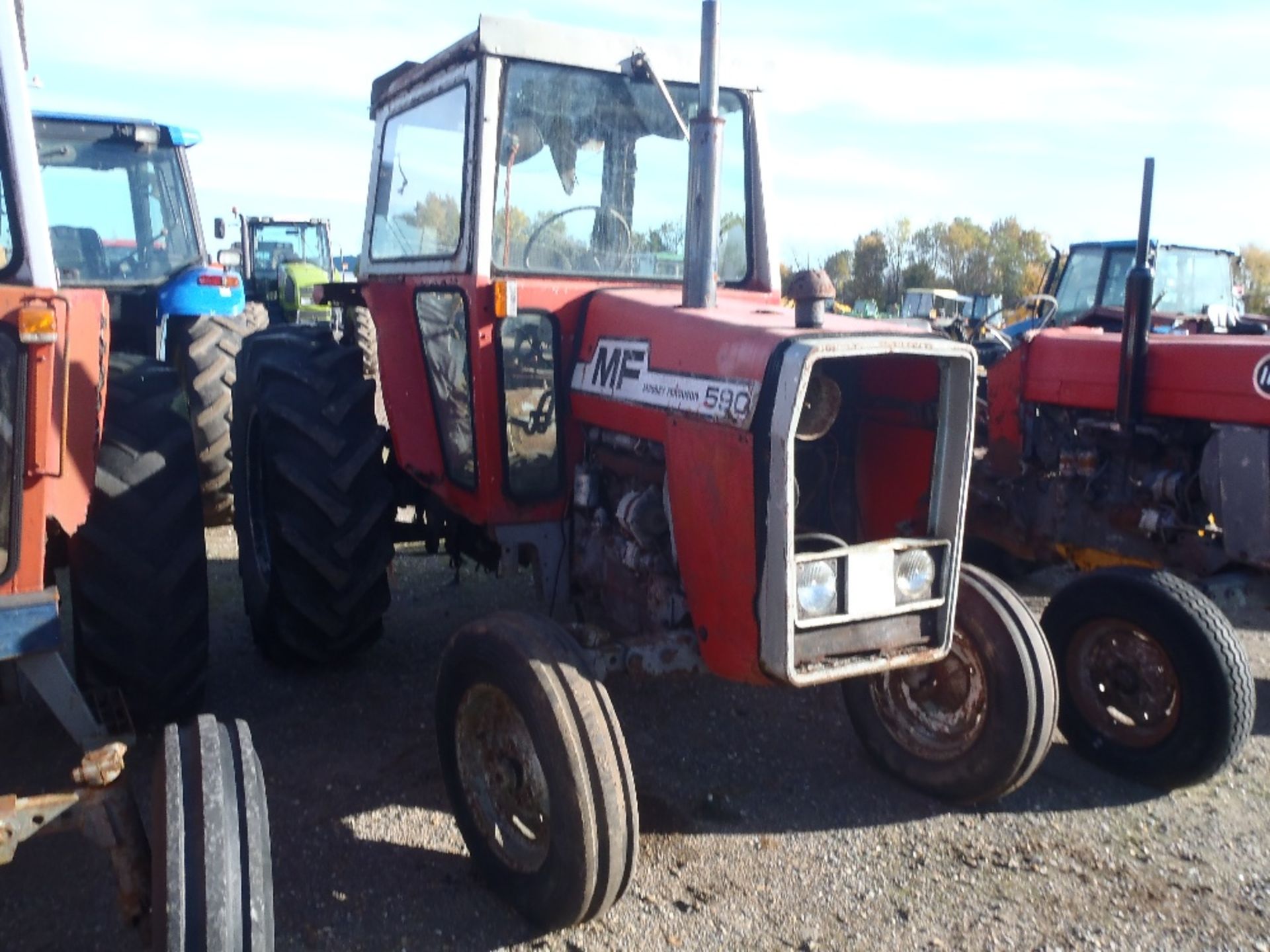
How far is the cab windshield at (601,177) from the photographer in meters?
3.31

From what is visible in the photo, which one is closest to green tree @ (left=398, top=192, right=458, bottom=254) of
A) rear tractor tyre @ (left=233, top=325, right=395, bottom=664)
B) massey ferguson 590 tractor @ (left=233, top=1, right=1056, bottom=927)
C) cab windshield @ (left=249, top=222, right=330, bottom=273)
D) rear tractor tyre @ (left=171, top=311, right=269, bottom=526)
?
massey ferguson 590 tractor @ (left=233, top=1, right=1056, bottom=927)

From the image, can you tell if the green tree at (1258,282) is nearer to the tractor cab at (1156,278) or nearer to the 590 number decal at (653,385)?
the tractor cab at (1156,278)

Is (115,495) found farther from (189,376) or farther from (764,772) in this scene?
(189,376)

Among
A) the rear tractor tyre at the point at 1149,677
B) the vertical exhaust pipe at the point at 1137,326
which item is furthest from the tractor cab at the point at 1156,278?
the rear tractor tyre at the point at 1149,677

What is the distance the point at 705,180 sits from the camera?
9.25 ft

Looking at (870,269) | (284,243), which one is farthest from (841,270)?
(284,243)

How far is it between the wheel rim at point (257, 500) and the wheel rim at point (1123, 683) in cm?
309

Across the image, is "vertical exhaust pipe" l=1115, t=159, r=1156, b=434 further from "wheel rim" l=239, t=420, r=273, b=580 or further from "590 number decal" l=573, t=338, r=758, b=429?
"wheel rim" l=239, t=420, r=273, b=580

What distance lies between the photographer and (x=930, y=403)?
2943mm

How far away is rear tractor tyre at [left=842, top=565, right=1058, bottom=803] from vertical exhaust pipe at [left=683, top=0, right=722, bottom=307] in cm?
119

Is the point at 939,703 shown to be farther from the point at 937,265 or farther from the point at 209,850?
the point at 937,265

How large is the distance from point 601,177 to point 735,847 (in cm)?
214

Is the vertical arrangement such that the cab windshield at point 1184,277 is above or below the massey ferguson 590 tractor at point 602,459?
above

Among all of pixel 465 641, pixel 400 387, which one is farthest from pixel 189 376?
pixel 465 641
